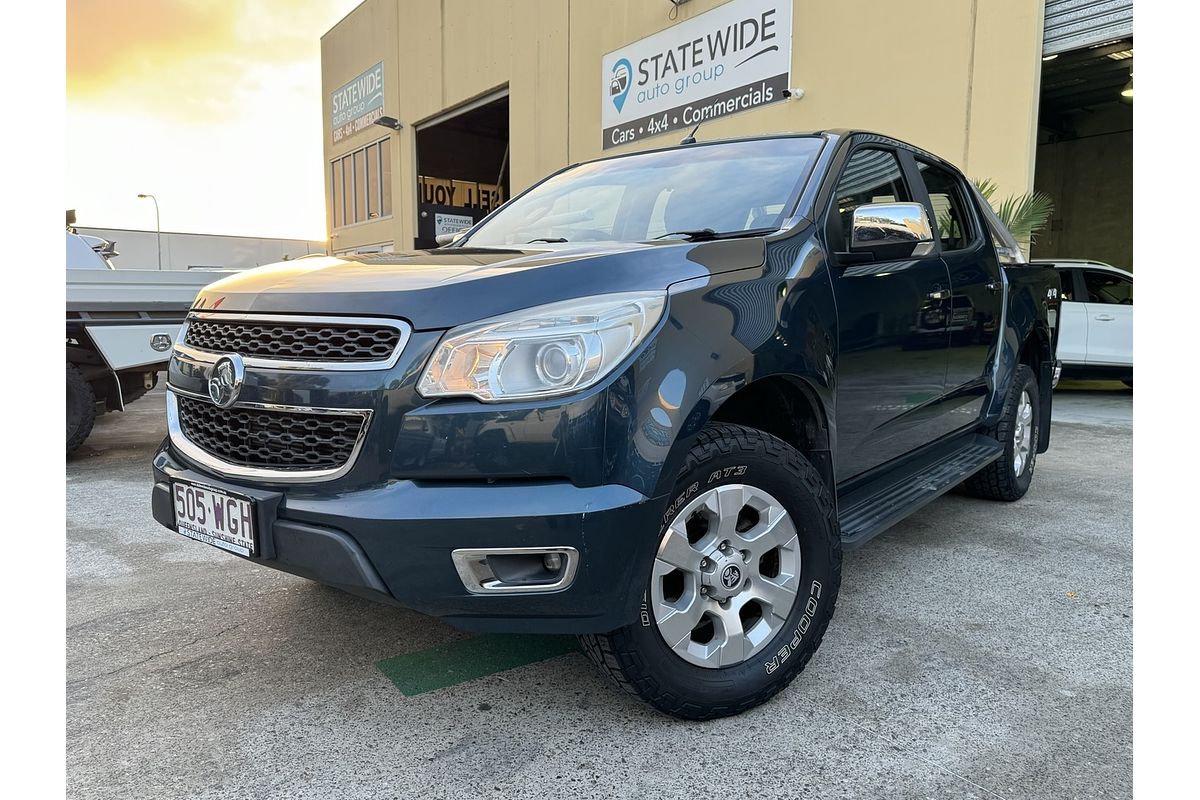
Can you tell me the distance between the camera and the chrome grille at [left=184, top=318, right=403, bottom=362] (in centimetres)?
191

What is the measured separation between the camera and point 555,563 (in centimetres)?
186

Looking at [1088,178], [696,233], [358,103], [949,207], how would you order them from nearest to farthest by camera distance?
[696,233] → [949,207] → [1088,178] → [358,103]

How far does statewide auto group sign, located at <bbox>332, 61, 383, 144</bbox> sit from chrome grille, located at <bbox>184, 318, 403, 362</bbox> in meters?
20.9

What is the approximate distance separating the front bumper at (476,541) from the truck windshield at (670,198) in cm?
104

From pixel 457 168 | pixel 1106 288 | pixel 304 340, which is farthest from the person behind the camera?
pixel 457 168

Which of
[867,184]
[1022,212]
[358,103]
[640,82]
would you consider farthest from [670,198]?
[358,103]

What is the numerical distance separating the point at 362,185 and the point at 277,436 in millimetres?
22633

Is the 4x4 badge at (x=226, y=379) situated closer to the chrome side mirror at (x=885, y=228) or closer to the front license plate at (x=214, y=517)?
→ the front license plate at (x=214, y=517)

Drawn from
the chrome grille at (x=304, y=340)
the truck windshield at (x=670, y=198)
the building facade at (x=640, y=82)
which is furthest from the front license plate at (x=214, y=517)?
the building facade at (x=640, y=82)

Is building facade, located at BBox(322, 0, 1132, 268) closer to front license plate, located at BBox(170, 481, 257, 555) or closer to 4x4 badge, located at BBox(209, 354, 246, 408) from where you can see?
4x4 badge, located at BBox(209, 354, 246, 408)

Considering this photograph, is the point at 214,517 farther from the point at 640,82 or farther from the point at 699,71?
the point at 640,82

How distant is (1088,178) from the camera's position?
1906 cm

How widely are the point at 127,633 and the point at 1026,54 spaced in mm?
9093
